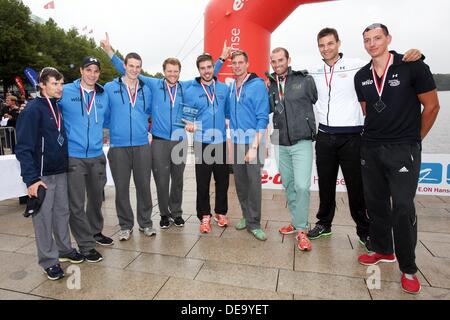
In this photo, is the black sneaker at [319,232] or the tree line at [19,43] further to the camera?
the tree line at [19,43]

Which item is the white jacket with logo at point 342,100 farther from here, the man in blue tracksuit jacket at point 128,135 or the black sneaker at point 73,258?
the black sneaker at point 73,258

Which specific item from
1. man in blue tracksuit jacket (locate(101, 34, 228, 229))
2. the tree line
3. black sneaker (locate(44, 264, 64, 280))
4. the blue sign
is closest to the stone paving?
black sneaker (locate(44, 264, 64, 280))

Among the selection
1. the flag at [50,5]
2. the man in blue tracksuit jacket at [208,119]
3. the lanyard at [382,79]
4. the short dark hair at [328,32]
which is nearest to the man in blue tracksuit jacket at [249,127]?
the man in blue tracksuit jacket at [208,119]

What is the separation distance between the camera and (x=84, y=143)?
3135 mm

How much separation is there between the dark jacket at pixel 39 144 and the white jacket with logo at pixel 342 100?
108 inches

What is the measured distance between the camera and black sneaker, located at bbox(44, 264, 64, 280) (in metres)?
2.81

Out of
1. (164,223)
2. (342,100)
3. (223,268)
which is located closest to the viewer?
(223,268)

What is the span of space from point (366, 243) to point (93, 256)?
2.92m

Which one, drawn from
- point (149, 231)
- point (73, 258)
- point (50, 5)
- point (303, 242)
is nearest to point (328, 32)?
point (303, 242)

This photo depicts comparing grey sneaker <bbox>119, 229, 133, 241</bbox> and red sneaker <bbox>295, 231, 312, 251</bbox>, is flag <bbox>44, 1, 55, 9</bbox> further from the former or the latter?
red sneaker <bbox>295, 231, 312, 251</bbox>

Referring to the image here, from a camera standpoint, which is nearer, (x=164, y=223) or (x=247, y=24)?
(x=164, y=223)

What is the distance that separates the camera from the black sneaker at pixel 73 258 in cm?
313

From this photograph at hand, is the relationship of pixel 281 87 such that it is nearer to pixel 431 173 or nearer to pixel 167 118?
pixel 167 118
